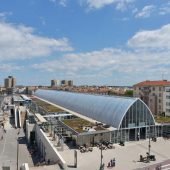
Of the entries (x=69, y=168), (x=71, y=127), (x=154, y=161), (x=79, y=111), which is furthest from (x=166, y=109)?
(x=69, y=168)

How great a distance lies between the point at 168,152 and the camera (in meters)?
43.8

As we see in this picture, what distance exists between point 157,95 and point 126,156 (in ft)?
185

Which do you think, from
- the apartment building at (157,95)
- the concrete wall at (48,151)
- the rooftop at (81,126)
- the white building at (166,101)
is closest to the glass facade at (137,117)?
the rooftop at (81,126)

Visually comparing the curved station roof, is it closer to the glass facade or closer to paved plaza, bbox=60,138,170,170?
the glass facade

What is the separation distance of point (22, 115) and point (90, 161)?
46902mm

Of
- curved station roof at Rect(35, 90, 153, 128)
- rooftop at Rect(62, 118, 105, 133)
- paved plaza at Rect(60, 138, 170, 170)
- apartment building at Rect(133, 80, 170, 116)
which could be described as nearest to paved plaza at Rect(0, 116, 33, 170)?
paved plaza at Rect(60, 138, 170, 170)

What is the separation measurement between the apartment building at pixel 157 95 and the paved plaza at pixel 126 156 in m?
42.6

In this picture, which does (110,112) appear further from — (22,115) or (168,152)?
(22,115)

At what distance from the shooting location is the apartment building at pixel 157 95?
90188 millimetres

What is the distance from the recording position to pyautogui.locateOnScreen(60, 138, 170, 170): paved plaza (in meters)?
36.9

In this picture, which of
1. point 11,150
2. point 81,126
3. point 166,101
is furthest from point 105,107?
point 166,101

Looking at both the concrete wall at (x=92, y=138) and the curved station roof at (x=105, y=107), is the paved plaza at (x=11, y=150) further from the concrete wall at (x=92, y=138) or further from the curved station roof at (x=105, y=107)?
the curved station roof at (x=105, y=107)

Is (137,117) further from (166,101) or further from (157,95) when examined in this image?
(157,95)

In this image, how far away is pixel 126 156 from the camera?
41250 millimetres
